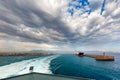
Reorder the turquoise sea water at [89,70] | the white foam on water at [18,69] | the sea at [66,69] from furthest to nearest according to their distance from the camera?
the turquoise sea water at [89,70], the sea at [66,69], the white foam on water at [18,69]

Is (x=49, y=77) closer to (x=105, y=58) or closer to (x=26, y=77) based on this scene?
(x=26, y=77)

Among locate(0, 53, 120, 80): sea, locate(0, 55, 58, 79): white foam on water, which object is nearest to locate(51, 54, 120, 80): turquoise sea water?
locate(0, 53, 120, 80): sea

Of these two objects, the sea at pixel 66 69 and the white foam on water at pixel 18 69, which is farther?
the sea at pixel 66 69

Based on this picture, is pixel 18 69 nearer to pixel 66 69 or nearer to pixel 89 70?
pixel 66 69

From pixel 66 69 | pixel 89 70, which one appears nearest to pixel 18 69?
pixel 66 69

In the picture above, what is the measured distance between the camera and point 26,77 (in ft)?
28.3

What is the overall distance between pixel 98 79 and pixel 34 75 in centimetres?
1875

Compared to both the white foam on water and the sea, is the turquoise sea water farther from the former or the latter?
the white foam on water

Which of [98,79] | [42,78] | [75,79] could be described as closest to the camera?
[75,79]

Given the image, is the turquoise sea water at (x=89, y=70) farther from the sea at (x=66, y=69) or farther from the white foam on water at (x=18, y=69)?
the white foam on water at (x=18, y=69)

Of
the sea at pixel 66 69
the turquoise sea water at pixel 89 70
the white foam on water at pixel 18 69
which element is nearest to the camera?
the white foam on water at pixel 18 69

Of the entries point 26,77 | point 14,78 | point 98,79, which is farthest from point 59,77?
point 98,79

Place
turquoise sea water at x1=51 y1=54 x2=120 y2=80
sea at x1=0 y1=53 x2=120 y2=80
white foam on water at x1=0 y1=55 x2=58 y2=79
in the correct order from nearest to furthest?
1. white foam on water at x1=0 y1=55 x2=58 y2=79
2. sea at x1=0 y1=53 x2=120 y2=80
3. turquoise sea water at x1=51 y1=54 x2=120 y2=80

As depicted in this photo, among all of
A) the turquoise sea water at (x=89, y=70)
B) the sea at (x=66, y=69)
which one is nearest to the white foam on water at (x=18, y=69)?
the sea at (x=66, y=69)
